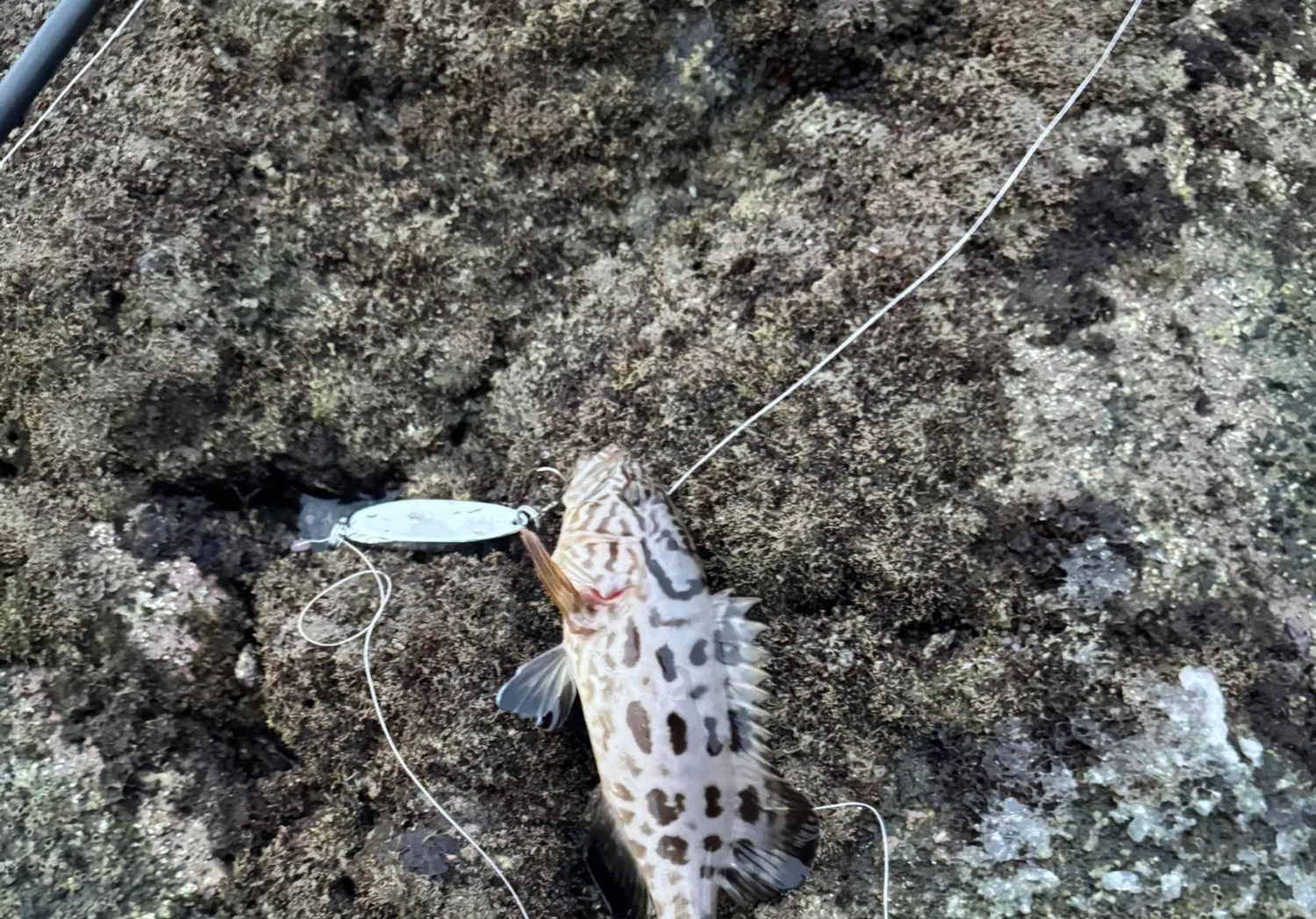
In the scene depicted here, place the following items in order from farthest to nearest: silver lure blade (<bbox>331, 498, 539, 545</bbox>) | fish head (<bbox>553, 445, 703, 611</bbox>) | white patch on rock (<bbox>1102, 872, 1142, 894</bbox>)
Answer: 1. silver lure blade (<bbox>331, 498, 539, 545</bbox>)
2. fish head (<bbox>553, 445, 703, 611</bbox>)
3. white patch on rock (<bbox>1102, 872, 1142, 894</bbox>)

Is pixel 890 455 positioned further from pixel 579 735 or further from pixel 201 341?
pixel 201 341

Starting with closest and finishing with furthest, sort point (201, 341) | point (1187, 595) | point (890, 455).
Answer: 1. point (1187, 595)
2. point (890, 455)
3. point (201, 341)

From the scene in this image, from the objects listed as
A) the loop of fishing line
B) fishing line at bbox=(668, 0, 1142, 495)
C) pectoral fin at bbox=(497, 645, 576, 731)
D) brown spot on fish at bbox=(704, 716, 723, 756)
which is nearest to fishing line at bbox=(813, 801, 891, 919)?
brown spot on fish at bbox=(704, 716, 723, 756)

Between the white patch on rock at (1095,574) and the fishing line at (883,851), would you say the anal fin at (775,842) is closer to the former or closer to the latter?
the fishing line at (883,851)

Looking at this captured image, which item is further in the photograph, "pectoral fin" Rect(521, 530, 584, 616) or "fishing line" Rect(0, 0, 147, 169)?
"fishing line" Rect(0, 0, 147, 169)

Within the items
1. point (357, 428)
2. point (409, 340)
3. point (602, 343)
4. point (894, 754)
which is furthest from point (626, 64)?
point (894, 754)

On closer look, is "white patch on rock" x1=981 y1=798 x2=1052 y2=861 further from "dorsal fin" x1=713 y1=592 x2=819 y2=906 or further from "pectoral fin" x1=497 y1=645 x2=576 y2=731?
"pectoral fin" x1=497 y1=645 x2=576 y2=731

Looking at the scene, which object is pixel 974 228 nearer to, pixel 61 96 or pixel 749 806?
pixel 749 806
